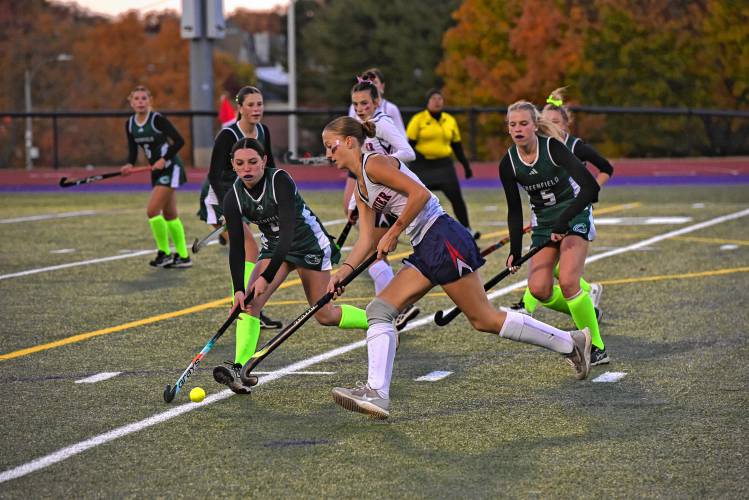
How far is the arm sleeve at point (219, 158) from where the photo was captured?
1006 centimetres

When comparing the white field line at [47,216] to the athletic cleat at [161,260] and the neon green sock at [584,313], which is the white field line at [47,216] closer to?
the athletic cleat at [161,260]

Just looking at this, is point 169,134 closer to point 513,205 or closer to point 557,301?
point 557,301

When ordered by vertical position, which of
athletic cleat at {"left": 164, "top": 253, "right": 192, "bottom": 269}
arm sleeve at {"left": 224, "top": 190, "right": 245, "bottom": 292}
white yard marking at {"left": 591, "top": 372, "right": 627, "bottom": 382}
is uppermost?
arm sleeve at {"left": 224, "top": 190, "right": 245, "bottom": 292}

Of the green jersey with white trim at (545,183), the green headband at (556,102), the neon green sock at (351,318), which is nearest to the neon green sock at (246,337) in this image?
the neon green sock at (351,318)

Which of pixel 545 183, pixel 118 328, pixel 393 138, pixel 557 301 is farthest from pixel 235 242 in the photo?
pixel 393 138

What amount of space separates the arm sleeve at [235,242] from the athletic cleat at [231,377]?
17.4 inches

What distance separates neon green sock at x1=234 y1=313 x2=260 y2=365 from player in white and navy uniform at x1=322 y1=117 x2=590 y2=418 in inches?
34.5

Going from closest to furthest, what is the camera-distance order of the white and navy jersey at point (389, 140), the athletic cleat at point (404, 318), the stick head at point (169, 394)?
1. the stick head at point (169, 394)
2. the athletic cleat at point (404, 318)
3. the white and navy jersey at point (389, 140)

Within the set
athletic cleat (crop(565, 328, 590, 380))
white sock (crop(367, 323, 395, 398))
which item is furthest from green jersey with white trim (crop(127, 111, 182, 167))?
white sock (crop(367, 323, 395, 398))

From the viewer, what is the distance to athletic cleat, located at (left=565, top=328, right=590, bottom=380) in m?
7.66

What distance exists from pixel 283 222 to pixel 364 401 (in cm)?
126

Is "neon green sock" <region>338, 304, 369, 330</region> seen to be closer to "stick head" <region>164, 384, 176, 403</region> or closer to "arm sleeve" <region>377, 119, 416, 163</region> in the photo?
"stick head" <region>164, 384, 176, 403</region>

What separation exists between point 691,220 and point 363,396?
11804 mm

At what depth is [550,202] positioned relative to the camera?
8.60 meters
